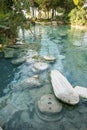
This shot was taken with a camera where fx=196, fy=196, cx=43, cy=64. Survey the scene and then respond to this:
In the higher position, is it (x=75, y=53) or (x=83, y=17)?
(x=83, y=17)

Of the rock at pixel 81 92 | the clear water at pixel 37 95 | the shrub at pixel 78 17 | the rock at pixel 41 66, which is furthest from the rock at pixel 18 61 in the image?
the shrub at pixel 78 17

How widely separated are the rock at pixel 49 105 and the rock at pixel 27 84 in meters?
1.59

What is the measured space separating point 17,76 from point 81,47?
875 cm

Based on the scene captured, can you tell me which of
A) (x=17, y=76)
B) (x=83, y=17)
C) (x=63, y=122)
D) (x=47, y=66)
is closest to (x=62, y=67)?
(x=47, y=66)

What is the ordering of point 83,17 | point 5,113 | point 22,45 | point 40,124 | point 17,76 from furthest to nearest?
1. point 83,17
2. point 22,45
3. point 17,76
4. point 5,113
5. point 40,124

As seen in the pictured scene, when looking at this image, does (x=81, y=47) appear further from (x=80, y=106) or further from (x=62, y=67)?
(x=80, y=106)

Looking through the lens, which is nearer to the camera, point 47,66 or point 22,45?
point 47,66

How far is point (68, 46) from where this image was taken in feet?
61.3

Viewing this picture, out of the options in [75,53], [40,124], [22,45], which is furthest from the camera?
[22,45]

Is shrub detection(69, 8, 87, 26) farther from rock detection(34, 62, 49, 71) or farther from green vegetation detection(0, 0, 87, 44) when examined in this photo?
rock detection(34, 62, 49, 71)

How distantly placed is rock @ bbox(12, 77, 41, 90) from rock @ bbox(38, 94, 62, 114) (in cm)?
159

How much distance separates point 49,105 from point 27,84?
98.1 inches

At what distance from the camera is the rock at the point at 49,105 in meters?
7.63

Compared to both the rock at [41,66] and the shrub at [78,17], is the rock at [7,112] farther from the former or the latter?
the shrub at [78,17]
